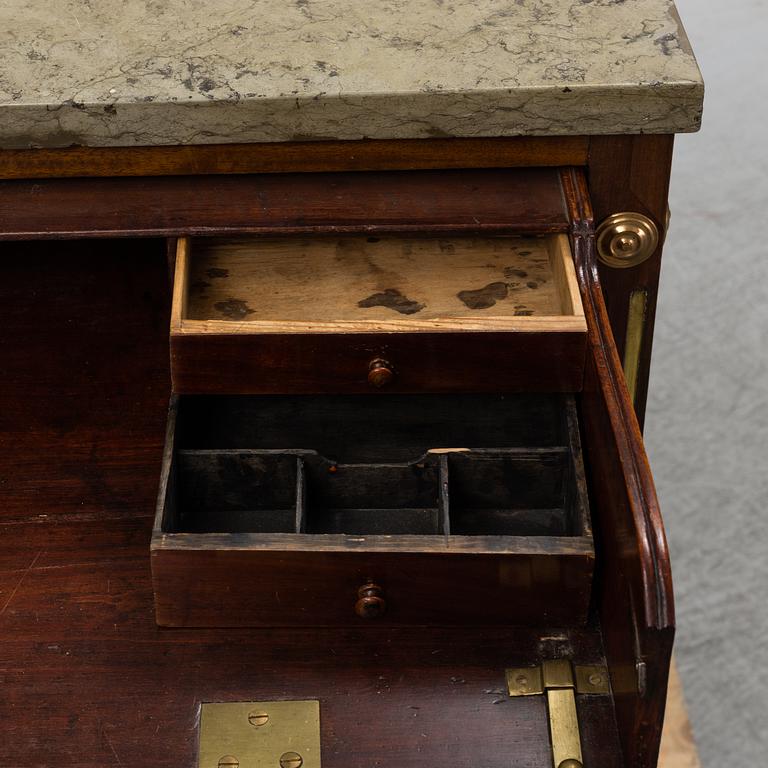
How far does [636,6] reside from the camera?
1.34m

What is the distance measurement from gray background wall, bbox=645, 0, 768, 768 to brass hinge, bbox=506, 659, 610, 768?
2.73 feet

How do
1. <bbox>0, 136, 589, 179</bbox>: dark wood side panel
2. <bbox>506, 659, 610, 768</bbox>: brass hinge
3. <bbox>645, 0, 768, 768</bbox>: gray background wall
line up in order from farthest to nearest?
<bbox>645, 0, 768, 768</bbox>: gray background wall → <bbox>0, 136, 589, 179</bbox>: dark wood side panel → <bbox>506, 659, 610, 768</bbox>: brass hinge

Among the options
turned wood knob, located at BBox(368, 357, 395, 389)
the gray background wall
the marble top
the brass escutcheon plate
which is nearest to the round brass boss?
the marble top

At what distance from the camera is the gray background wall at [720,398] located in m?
2.04

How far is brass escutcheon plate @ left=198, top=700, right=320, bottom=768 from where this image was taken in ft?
3.92

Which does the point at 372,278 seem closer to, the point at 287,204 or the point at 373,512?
the point at 287,204

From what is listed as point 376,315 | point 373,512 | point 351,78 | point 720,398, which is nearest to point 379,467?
point 373,512

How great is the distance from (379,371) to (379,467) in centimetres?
19

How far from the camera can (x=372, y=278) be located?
4.42 ft

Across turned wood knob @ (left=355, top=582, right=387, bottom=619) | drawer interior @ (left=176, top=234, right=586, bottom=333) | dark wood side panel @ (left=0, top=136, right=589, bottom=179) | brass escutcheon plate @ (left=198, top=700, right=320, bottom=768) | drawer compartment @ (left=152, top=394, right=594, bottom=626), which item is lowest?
brass escutcheon plate @ (left=198, top=700, right=320, bottom=768)

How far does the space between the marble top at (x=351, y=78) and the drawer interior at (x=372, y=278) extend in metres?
0.13

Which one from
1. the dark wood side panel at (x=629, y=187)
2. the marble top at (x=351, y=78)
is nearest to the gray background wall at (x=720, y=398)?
the dark wood side panel at (x=629, y=187)

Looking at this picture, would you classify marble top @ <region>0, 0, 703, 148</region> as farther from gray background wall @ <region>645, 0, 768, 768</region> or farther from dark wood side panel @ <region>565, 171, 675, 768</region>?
gray background wall @ <region>645, 0, 768, 768</region>

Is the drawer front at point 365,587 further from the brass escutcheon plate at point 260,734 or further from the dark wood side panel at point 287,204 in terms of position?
the dark wood side panel at point 287,204
